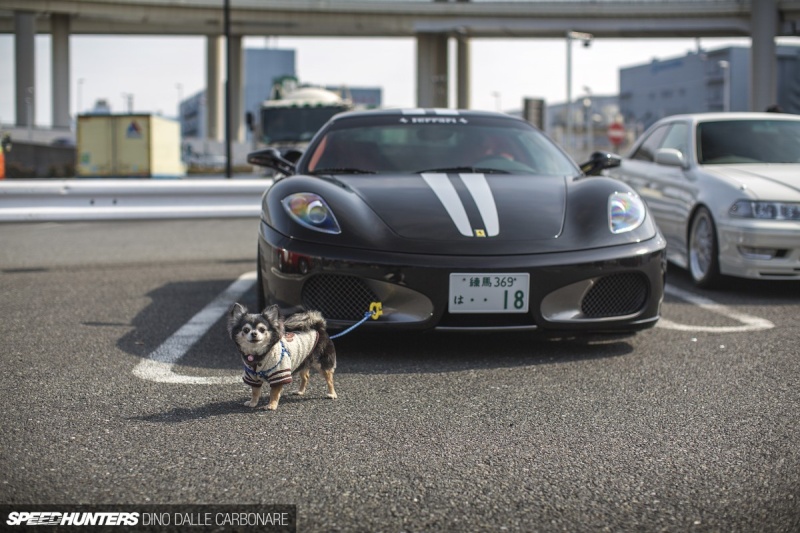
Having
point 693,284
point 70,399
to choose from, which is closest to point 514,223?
point 70,399

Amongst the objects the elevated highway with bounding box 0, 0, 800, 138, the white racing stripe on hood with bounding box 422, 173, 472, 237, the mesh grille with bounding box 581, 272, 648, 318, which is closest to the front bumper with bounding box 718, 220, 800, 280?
the mesh grille with bounding box 581, 272, 648, 318

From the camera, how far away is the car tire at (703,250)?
7.04m

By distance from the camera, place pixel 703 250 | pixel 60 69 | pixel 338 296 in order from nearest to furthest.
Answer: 1. pixel 338 296
2. pixel 703 250
3. pixel 60 69

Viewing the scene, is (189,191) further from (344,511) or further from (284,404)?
(344,511)

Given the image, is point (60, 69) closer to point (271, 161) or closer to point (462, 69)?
point (462, 69)

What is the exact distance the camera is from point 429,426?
3.38m

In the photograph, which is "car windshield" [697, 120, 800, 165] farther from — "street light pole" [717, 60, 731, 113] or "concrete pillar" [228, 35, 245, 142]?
"concrete pillar" [228, 35, 245, 142]

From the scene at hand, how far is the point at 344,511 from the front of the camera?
8.23 ft

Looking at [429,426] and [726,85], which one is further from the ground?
[726,85]

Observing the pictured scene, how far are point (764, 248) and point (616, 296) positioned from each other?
2.54 meters

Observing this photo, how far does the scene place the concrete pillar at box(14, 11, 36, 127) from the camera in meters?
56.9

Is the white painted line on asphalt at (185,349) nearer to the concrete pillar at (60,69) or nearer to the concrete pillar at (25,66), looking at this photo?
the concrete pillar at (25,66)

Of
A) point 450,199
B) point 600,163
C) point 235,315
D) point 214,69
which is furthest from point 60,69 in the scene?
point 235,315

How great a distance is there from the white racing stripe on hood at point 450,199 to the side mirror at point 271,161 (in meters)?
1.02
